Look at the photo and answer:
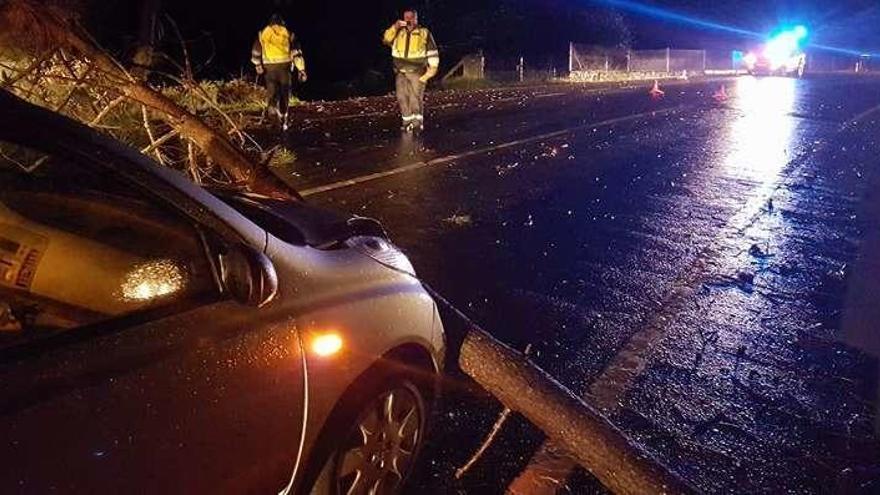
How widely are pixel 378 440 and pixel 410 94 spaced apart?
10339 mm

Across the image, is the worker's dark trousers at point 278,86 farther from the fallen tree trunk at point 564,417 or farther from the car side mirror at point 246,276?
the car side mirror at point 246,276

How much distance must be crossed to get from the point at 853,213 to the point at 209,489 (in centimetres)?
787

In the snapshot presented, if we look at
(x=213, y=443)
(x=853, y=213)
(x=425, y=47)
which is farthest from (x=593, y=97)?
(x=213, y=443)

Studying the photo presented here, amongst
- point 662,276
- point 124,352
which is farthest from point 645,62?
point 124,352

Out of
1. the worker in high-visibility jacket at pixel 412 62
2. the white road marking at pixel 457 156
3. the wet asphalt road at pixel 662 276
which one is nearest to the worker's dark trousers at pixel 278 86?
the wet asphalt road at pixel 662 276

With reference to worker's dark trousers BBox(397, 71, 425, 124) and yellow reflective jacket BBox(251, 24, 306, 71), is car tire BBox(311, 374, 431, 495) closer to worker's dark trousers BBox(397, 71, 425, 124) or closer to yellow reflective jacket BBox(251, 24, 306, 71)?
worker's dark trousers BBox(397, 71, 425, 124)

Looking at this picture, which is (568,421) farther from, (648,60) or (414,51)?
(648,60)

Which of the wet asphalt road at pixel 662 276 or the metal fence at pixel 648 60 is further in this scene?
the metal fence at pixel 648 60

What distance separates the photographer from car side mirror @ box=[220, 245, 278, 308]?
2.02m

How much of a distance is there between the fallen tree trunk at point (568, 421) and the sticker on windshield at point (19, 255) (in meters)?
1.73

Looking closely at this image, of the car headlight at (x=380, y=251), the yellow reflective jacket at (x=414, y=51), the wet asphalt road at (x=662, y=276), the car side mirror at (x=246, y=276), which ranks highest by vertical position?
the yellow reflective jacket at (x=414, y=51)

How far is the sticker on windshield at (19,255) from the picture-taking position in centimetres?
215

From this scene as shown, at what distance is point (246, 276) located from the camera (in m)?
2.02

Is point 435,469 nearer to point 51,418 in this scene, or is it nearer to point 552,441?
point 552,441
